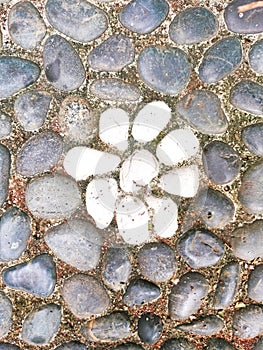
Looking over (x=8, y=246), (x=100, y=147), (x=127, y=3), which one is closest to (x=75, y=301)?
(x=8, y=246)

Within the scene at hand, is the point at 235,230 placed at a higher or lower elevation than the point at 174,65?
lower

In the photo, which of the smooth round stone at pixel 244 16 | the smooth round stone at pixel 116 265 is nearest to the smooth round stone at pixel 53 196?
the smooth round stone at pixel 116 265

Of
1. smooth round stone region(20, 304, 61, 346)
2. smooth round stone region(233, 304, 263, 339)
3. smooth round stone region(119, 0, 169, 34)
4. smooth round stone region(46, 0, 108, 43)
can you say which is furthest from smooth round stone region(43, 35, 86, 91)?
smooth round stone region(233, 304, 263, 339)

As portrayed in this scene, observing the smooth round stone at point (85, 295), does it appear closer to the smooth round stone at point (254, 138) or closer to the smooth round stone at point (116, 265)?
the smooth round stone at point (116, 265)

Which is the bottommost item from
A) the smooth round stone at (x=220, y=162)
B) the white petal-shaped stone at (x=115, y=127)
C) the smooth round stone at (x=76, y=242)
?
the smooth round stone at (x=76, y=242)

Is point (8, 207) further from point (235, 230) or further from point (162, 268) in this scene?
point (235, 230)

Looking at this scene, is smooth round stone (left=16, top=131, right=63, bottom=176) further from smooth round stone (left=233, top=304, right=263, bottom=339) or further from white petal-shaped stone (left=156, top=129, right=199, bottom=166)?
smooth round stone (left=233, top=304, right=263, bottom=339)

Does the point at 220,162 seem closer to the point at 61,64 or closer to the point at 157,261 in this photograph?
the point at 157,261
